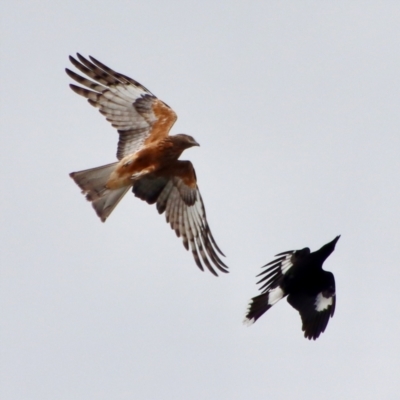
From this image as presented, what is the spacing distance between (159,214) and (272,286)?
208 cm

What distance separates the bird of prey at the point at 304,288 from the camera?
661 inches

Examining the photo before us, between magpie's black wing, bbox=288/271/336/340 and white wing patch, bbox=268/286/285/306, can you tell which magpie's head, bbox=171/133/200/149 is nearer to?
white wing patch, bbox=268/286/285/306

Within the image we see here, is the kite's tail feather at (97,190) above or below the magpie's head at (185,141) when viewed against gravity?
below

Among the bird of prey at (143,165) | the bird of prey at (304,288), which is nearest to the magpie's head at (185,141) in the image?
the bird of prey at (143,165)

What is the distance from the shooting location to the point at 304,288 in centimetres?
1692

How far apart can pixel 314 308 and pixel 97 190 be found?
11.2ft

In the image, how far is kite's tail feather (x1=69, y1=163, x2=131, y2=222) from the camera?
1683 centimetres

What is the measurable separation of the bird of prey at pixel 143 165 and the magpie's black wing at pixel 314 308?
1.19m

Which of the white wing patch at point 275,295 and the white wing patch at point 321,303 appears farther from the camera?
the white wing patch at point 321,303

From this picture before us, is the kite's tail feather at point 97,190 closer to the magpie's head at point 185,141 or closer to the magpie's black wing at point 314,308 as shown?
the magpie's head at point 185,141

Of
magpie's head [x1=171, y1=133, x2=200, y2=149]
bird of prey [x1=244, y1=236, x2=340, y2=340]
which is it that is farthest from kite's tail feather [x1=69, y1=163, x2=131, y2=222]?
bird of prey [x1=244, y1=236, x2=340, y2=340]

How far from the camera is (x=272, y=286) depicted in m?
16.9

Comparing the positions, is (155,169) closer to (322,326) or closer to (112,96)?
(112,96)

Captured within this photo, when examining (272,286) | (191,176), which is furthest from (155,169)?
(272,286)
